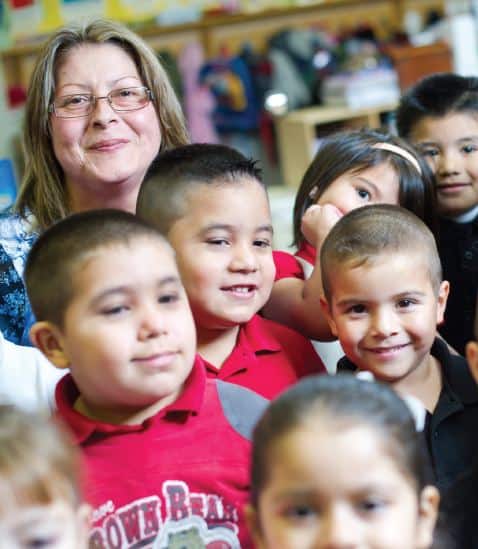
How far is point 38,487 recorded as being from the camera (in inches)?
39.9

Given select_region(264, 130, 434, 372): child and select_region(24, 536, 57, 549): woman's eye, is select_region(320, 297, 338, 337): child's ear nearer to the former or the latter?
select_region(264, 130, 434, 372): child

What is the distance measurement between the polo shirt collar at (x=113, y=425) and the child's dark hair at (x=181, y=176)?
0.33m

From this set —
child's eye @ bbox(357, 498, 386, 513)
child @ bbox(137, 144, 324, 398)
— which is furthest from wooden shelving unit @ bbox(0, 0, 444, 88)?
child's eye @ bbox(357, 498, 386, 513)

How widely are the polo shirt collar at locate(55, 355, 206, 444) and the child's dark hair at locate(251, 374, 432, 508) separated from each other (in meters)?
0.25

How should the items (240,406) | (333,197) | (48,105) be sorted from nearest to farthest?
(240,406) → (333,197) → (48,105)

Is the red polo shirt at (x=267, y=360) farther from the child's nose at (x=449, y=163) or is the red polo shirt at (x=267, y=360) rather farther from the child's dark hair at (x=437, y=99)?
the child's dark hair at (x=437, y=99)

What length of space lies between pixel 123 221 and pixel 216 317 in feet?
0.94

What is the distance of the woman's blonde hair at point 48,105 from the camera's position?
2035 millimetres

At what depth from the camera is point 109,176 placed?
6.50 feet

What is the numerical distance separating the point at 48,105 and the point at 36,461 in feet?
3.83

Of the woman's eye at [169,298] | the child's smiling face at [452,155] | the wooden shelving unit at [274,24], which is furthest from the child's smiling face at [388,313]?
the wooden shelving unit at [274,24]

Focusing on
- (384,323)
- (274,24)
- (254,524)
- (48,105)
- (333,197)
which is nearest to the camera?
(254,524)

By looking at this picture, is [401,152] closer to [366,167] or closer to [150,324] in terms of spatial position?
[366,167]

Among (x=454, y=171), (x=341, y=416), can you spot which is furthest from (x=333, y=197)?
(x=341, y=416)
